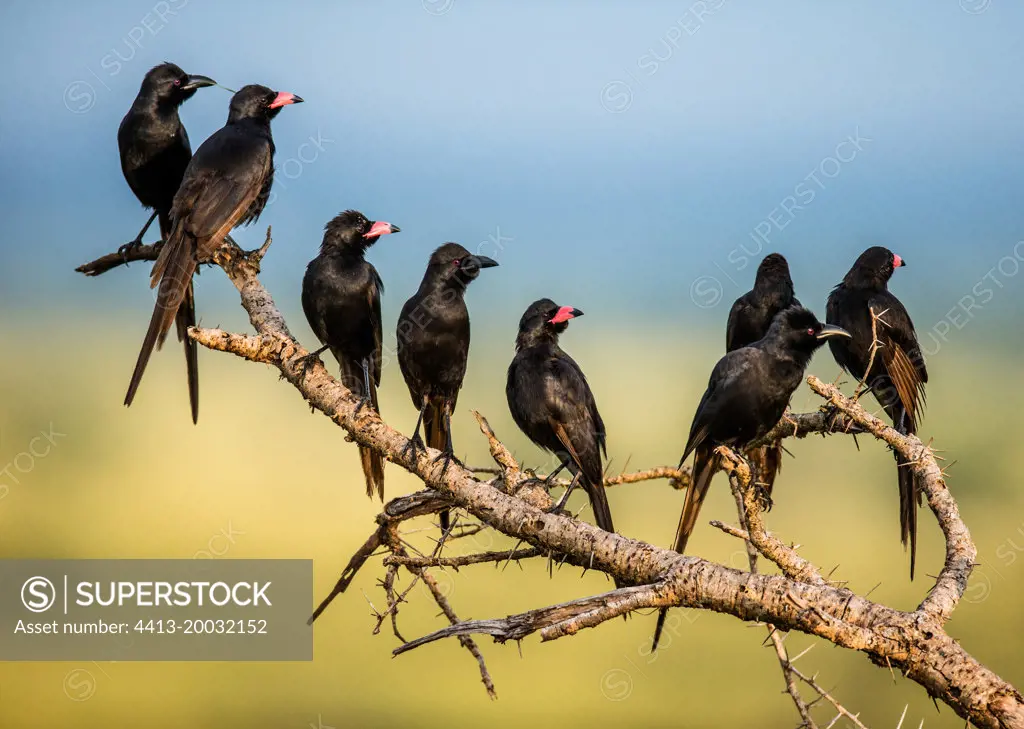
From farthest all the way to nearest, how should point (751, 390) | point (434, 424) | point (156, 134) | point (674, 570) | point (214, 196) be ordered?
point (156, 134) → point (434, 424) → point (214, 196) → point (751, 390) → point (674, 570)

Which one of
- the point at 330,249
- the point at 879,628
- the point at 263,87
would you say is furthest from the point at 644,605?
the point at 263,87

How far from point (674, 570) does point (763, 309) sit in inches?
88.6

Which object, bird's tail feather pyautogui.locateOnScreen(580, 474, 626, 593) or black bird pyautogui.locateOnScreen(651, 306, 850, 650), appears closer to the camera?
bird's tail feather pyautogui.locateOnScreen(580, 474, 626, 593)

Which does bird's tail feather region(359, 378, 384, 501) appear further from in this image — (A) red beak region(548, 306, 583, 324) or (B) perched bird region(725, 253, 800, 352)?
(B) perched bird region(725, 253, 800, 352)

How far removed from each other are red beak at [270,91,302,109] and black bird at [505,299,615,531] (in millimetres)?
1673

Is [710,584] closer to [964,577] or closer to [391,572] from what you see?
[964,577]

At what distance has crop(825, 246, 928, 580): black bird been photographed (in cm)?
507

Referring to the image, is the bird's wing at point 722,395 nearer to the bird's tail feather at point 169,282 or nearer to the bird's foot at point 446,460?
the bird's foot at point 446,460

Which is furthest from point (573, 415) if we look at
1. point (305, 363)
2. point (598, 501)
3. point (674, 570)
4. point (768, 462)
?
point (768, 462)

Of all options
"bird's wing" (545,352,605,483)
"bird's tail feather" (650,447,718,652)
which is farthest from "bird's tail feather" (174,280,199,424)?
"bird's tail feather" (650,447,718,652)

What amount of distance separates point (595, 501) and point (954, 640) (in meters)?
1.61

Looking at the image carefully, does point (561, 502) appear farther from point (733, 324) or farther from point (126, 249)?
point (126, 249)

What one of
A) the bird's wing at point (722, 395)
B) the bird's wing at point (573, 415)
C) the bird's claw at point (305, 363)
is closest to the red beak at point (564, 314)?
the bird's wing at point (573, 415)

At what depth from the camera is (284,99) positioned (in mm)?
5078
